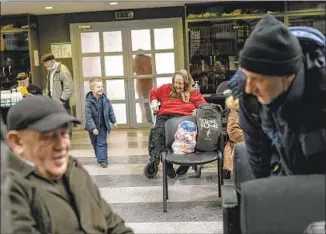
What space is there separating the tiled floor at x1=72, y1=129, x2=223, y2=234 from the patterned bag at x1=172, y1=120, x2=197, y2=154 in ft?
1.53

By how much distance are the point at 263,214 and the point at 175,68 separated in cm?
765

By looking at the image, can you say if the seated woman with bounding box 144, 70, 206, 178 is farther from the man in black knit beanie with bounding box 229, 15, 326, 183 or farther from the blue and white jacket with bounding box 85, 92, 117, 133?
the man in black knit beanie with bounding box 229, 15, 326, 183

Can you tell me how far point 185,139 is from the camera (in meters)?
4.28

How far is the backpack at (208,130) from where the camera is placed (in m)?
4.30

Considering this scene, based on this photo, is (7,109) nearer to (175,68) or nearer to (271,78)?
(271,78)

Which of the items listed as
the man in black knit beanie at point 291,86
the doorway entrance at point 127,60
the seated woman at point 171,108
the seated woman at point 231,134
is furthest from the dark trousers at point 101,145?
the man in black knit beanie at point 291,86

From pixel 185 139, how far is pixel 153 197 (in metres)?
0.67

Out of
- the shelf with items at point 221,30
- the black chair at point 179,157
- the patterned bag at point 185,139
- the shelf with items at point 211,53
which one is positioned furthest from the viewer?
the shelf with items at point 211,53

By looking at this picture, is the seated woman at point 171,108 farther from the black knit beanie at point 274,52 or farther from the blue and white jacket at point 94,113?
the black knit beanie at point 274,52

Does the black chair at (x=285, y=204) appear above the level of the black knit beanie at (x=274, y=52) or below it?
below

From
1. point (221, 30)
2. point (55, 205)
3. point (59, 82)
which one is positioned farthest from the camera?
point (221, 30)

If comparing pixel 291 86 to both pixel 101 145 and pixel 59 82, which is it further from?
pixel 59 82

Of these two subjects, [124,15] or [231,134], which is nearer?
[231,134]

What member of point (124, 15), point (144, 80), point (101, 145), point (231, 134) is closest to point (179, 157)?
point (231, 134)
